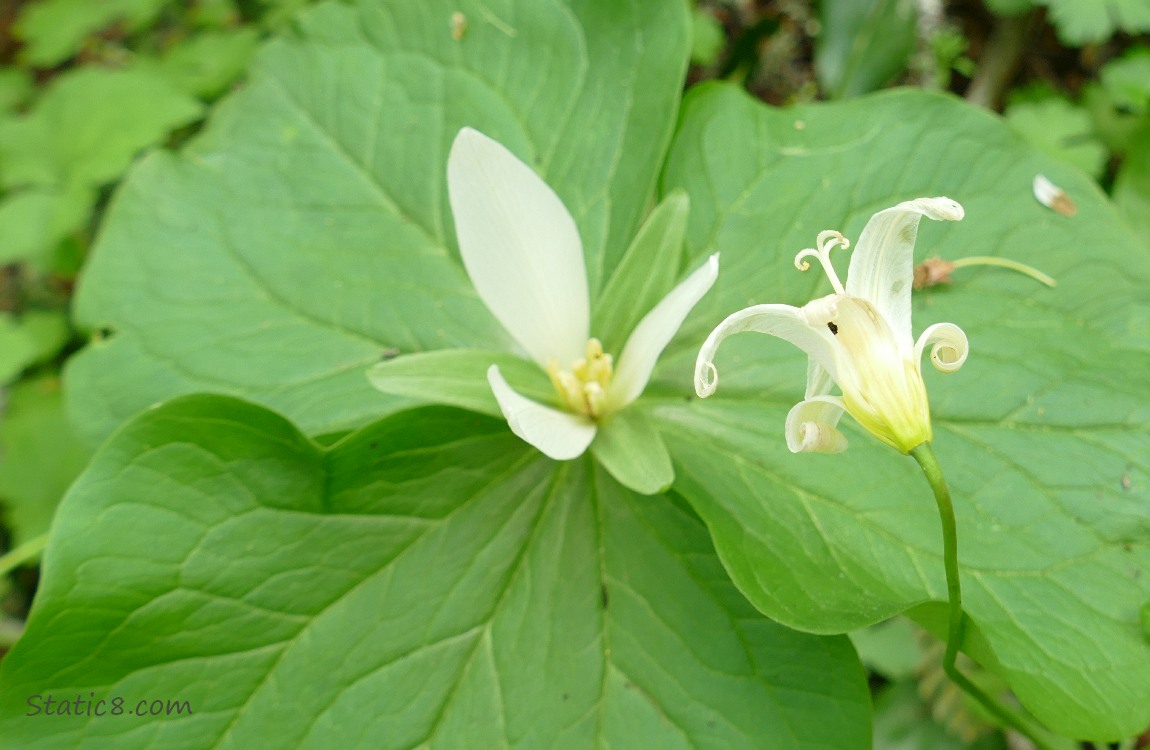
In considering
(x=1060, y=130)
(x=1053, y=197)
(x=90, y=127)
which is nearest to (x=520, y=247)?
(x=1053, y=197)

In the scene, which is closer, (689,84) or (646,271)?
(646,271)

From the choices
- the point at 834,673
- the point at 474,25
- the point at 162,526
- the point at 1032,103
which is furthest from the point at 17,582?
the point at 1032,103

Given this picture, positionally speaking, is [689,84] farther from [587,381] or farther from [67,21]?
[67,21]

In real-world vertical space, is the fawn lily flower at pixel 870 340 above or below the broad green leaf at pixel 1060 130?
below

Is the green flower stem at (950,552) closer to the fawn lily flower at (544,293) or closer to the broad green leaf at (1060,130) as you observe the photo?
the fawn lily flower at (544,293)

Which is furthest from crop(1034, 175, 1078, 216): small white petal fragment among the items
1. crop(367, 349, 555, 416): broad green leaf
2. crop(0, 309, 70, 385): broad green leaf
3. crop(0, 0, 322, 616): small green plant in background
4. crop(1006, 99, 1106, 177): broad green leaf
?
crop(0, 309, 70, 385): broad green leaf

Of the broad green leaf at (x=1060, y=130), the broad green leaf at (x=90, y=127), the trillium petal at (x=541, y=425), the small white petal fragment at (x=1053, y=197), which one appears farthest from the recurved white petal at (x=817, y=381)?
the broad green leaf at (x=90, y=127)

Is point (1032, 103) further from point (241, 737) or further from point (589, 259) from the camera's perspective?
point (241, 737)
